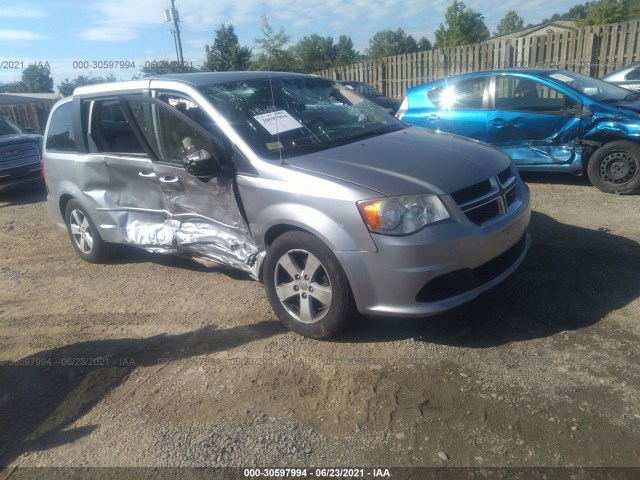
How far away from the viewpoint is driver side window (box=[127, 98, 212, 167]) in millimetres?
4004

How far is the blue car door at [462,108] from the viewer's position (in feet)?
23.5

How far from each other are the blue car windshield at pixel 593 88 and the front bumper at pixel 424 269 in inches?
172

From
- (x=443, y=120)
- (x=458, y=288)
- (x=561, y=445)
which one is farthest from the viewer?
(x=443, y=120)

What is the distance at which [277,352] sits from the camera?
3479mm

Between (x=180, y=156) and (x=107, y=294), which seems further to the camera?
(x=107, y=294)

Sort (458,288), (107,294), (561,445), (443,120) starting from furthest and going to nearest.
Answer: (443,120)
(107,294)
(458,288)
(561,445)

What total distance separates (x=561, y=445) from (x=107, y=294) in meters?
4.00

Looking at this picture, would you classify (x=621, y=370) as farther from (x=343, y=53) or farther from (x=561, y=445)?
(x=343, y=53)

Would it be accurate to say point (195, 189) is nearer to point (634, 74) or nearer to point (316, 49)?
point (634, 74)

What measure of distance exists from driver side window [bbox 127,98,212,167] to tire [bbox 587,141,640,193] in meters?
4.97

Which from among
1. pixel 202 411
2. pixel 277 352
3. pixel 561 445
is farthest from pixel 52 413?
pixel 561 445

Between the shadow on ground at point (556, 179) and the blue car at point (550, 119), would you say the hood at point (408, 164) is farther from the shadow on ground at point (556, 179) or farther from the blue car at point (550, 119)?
the shadow on ground at point (556, 179)

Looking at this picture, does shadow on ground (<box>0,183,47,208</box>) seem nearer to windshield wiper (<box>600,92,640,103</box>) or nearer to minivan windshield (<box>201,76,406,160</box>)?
minivan windshield (<box>201,76,406,160</box>)

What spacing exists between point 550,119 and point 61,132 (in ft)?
19.2
